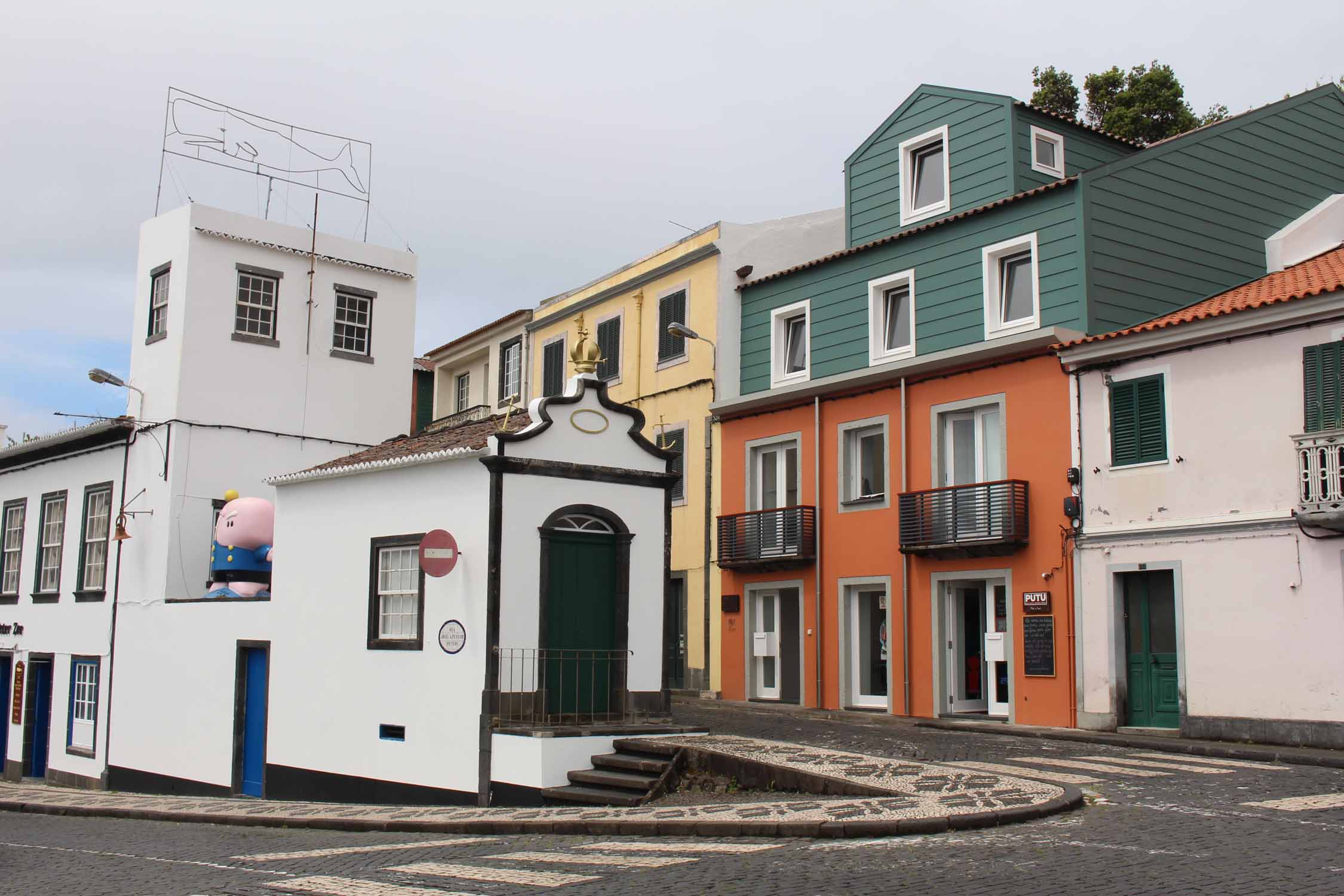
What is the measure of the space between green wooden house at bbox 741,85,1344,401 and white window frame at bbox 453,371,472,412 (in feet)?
39.7

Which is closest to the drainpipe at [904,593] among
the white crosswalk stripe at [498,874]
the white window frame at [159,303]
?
the white window frame at [159,303]

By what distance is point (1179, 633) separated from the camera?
17922mm

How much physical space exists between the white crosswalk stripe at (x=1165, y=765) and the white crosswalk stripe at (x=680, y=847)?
19.2 ft

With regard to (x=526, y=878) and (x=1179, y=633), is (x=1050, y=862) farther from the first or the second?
(x=1179, y=633)

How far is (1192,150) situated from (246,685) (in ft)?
56.8

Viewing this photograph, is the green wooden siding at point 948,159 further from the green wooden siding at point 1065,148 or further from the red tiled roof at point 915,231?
the red tiled roof at point 915,231

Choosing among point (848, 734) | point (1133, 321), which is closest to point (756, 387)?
point (1133, 321)

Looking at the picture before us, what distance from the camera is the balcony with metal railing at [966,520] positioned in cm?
1994

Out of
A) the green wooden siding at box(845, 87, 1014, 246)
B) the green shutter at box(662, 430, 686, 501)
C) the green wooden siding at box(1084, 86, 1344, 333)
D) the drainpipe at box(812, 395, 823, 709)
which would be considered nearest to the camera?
the green wooden siding at box(1084, 86, 1344, 333)

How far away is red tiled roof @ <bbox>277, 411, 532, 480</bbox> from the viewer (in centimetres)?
1576

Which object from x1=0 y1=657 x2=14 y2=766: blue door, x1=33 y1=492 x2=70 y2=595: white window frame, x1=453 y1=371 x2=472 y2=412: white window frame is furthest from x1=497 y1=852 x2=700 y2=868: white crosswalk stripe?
x1=453 y1=371 x2=472 y2=412: white window frame

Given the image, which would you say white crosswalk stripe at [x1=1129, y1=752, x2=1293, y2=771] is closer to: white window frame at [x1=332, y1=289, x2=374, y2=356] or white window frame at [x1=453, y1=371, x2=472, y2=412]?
white window frame at [x1=332, y1=289, x2=374, y2=356]

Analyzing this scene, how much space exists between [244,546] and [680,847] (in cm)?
1334

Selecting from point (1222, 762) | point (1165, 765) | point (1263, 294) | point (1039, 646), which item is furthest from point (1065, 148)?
point (1165, 765)
